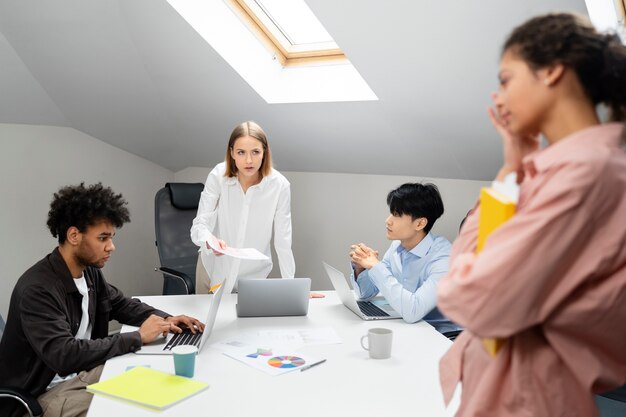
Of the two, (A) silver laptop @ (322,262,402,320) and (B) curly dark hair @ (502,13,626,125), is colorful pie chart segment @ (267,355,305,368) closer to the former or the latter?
(A) silver laptop @ (322,262,402,320)

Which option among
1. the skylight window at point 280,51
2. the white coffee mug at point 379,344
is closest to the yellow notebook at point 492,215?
the white coffee mug at point 379,344

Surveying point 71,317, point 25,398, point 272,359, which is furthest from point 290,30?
point 25,398

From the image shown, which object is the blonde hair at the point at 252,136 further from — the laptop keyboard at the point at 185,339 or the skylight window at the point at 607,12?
the skylight window at the point at 607,12

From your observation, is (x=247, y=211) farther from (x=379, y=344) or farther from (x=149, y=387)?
(x=149, y=387)

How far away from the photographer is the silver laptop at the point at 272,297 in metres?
2.16

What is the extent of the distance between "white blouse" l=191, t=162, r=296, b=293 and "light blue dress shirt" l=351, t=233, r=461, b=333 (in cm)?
56

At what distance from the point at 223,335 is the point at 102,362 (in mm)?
420

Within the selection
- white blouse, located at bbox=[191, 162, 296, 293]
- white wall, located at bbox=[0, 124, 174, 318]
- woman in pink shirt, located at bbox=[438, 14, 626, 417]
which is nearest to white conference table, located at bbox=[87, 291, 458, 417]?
woman in pink shirt, located at bbox=[438, 14, 626, 417]

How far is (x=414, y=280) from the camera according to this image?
7.93 feet

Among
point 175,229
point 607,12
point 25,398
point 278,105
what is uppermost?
point 278,105

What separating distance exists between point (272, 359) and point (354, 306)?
0.63 metres

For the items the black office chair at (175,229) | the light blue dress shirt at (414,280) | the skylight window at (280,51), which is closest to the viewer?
the light blue dress shirt at (414,280)

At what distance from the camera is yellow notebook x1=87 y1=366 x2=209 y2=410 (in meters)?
1.35

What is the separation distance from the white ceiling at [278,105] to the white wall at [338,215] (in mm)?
100
